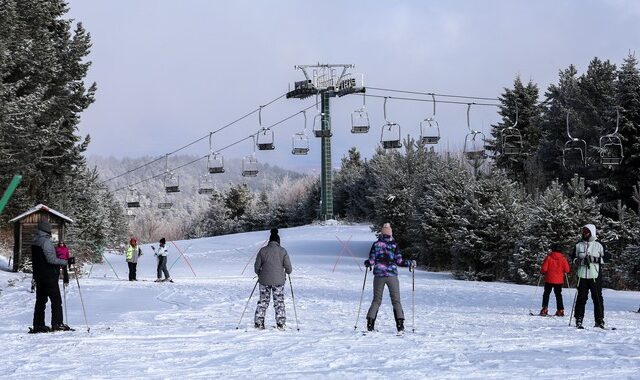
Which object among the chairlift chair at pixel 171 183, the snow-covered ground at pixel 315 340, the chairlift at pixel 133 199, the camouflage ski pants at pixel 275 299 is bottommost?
the snow-covered ground at pixel 315 340

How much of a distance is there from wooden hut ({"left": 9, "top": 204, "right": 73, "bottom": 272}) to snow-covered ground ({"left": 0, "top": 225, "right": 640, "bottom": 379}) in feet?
21.2

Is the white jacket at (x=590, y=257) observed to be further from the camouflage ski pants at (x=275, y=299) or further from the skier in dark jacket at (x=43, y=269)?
the skier in dark jacket at (x=43, y=269)

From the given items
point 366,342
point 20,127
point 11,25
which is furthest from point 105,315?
point 11,25

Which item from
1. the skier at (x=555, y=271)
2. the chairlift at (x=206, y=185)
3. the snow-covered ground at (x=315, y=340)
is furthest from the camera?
the chairlift at (x=206, y=185)

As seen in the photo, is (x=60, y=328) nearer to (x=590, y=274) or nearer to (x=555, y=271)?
(x=590, y=274)

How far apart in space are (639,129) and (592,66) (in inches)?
743

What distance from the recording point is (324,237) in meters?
61.1

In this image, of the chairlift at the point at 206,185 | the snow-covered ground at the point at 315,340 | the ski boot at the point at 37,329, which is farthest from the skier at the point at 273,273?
the chairlift at the point at 206,185

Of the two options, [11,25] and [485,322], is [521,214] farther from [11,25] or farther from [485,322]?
[11,25]

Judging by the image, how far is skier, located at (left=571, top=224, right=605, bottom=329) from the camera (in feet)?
48.8

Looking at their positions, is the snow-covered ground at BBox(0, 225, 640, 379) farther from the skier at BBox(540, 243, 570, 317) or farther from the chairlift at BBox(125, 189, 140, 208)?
the chairlift at BBox(125, 189, 140, 208)

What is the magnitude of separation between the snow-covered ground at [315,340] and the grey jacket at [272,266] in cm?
88

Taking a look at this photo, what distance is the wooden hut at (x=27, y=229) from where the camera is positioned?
1259 inches

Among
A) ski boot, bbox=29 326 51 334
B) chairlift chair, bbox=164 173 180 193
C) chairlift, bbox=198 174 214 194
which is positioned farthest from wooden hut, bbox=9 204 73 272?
chairlift, bbox=198 174 214 194
